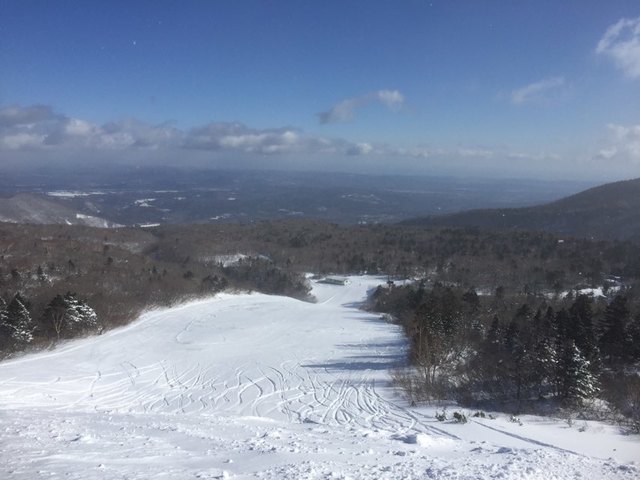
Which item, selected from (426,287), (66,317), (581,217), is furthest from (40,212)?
(581,217)

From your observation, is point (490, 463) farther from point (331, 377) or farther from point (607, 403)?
point (331, 377)

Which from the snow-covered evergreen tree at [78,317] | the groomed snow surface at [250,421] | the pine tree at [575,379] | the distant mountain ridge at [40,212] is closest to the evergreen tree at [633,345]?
the pine tree at [575,379]

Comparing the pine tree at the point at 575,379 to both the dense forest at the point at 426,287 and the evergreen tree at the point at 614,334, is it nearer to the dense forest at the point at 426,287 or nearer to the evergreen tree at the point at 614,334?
the dense forest at the point at 426,287

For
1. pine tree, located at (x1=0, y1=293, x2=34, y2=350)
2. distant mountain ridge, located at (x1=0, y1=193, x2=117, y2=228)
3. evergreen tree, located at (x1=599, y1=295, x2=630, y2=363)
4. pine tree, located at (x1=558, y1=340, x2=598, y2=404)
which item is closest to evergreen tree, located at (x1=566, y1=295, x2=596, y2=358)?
evergreen tree, located at (x1=599, y1=295, x2=630, y2=363)

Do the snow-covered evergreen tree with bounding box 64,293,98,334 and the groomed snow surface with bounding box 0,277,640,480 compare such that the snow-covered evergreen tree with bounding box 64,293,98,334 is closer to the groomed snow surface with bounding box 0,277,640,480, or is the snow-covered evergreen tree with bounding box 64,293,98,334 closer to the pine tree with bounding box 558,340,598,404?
the groomed snow surface with bounding box 0,277,640,480

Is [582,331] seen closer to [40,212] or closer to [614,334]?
[614,334]

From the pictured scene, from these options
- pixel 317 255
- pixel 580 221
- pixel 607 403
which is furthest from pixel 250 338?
pixel 580 221
